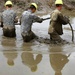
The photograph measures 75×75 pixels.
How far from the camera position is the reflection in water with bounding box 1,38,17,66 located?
7.96 meters

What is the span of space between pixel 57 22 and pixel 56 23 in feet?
0.18

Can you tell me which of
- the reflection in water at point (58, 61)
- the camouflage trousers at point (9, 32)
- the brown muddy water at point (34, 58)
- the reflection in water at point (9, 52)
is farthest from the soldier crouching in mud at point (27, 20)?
the reflection in water at point (58, 61)

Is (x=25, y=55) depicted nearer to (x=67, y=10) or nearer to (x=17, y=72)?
(x=17, y=72)

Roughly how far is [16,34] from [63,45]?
93.0 inches

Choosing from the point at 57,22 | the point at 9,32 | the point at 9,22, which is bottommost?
the point at 9,32

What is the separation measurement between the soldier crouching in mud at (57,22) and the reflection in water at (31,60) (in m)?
1.76

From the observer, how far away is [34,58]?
8234 mm

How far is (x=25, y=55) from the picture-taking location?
8.48m

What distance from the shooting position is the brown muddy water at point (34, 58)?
711 cm

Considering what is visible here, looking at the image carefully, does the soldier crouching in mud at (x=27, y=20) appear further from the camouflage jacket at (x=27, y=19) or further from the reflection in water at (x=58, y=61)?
the reflection in water at (x=58, y=61)

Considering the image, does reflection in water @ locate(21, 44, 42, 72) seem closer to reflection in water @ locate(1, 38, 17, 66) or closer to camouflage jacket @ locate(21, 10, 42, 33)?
reflection in water @ locate(1, 38, 17, 66)

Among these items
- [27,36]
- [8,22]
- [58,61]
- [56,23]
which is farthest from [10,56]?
[8,22]

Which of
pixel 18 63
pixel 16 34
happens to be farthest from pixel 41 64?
pixel 16 34

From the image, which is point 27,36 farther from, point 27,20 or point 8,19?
point 8,19
